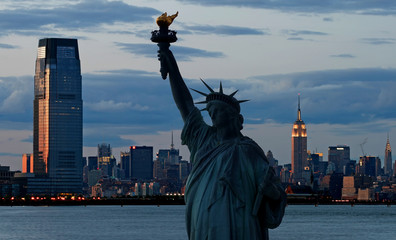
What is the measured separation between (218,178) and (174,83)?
101cm

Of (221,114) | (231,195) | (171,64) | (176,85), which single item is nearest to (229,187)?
(231,195)

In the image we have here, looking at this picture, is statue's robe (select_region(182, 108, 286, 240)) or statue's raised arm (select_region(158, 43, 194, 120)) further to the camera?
statue's raised arm (select_region(158, 43, 194, 120))

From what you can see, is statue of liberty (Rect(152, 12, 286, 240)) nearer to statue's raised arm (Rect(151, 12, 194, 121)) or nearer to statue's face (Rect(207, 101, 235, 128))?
statue's face (Rect(207, 101, 235, 128))

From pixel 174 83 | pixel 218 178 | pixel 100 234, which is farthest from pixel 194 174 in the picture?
pixel 100 234

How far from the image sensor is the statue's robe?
7746mm

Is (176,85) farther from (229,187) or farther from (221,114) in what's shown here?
(229,187)

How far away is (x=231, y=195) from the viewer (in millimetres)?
7816

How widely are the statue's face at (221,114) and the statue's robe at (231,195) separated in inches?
6.3

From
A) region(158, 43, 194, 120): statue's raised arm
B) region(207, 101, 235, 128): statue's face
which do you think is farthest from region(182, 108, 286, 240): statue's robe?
region(158, 43, 194, 120): statue's raised arm

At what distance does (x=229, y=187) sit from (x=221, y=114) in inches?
24.8

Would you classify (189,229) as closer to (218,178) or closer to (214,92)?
(218,178)

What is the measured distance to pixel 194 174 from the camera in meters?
8.02

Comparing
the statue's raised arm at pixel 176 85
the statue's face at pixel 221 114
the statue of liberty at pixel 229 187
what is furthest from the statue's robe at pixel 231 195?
the statue's raised arm at pixel 176 85

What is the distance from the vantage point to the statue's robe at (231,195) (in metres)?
7.75
